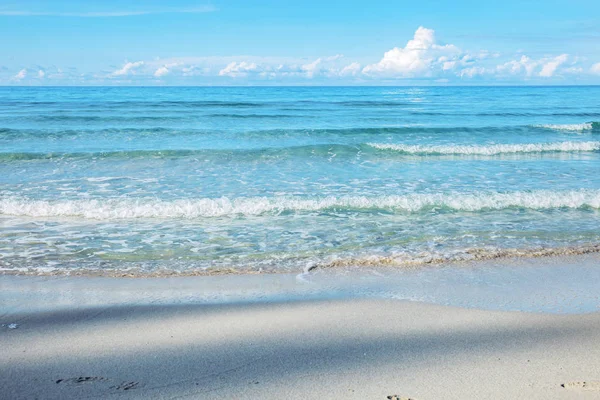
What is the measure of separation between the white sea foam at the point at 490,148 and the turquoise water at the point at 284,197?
3.3 inches

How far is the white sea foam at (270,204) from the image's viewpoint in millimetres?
10391

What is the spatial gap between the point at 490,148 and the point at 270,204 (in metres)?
12.4

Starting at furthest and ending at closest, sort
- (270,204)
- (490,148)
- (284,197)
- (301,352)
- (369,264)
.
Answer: (490,148)
(284,197)
(270,204)
(369,264)
(301,352)

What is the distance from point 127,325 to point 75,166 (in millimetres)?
12262

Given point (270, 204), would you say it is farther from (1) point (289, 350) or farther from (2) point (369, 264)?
(1) point (289, 350)

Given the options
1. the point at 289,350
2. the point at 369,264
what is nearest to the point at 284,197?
the point at 369,264

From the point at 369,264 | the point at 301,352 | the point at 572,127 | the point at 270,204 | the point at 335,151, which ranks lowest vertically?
the point at 369,264

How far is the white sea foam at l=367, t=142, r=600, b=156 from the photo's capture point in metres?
19.5

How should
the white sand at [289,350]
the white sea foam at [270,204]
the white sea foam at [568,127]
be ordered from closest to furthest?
the white sand at [289,350] < the white sea foam at [270,204] < the white sea foam at [568,127]

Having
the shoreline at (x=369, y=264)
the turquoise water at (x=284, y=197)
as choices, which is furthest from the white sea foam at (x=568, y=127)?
the shoreline at (x=369, y=264)

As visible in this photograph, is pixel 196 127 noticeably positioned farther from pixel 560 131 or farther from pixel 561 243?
pixel 561 243

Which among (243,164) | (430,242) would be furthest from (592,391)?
(243,164)

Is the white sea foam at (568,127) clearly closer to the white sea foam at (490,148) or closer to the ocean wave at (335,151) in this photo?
the ocean wave at (335,151)

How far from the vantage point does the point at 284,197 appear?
11578 millimetres
